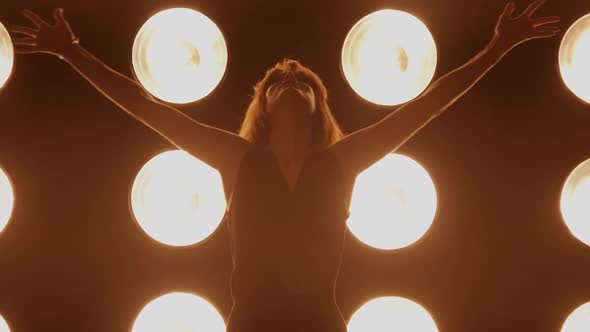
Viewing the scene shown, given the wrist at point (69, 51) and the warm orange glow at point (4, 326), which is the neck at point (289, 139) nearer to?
the wrist at point (69, 51)

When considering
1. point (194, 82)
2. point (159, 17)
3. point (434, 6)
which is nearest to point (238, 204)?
point (194, 82)

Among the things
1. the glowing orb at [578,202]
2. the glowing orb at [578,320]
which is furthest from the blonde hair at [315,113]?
the glowing orb at [578,320]

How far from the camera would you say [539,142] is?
151 centimetres

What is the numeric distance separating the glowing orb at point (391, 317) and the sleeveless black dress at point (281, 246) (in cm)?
25

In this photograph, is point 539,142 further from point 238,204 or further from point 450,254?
point 238,204

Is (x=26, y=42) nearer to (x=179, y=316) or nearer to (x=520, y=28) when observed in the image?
(x=179, y=316)

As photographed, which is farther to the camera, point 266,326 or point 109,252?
point 109,252

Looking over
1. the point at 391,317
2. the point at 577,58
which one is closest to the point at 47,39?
the point at 391,317

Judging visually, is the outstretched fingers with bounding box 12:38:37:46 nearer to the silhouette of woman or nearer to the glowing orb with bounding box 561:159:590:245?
the silhouette of woman

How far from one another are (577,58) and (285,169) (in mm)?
718

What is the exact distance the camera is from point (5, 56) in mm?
1524

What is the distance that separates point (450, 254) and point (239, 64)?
62cm

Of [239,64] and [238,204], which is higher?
[239,64]

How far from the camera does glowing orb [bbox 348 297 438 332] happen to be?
4.79ft
